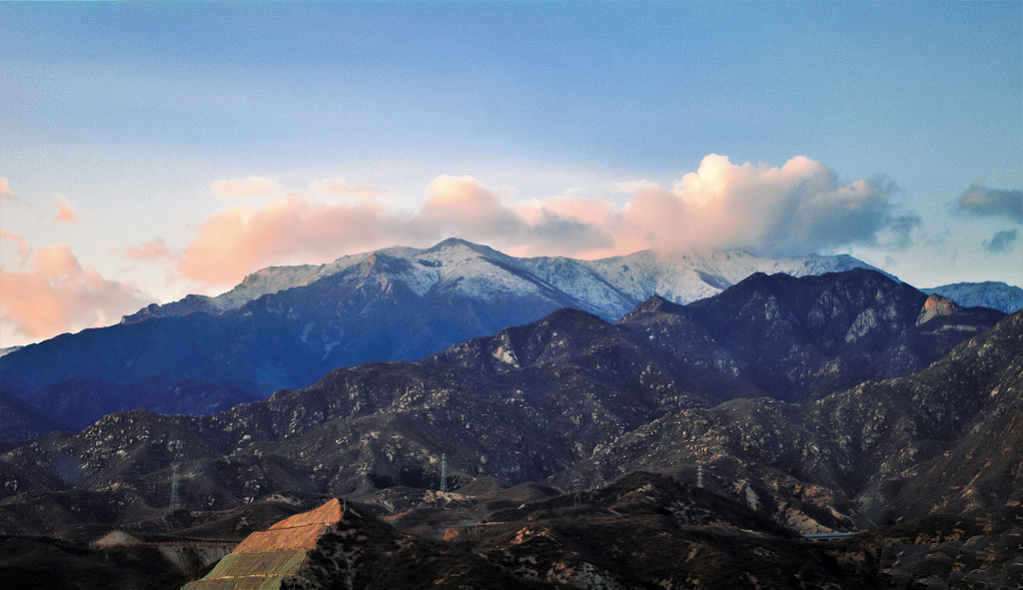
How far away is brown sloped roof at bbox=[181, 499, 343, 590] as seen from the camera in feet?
474

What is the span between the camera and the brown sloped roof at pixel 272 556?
145 meters

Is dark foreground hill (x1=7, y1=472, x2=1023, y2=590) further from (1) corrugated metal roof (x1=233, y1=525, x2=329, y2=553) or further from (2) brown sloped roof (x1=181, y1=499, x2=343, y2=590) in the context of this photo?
(1) corrugated metal roof (x1=233, y1=525, x2=329, y2=553)

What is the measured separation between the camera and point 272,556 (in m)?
151

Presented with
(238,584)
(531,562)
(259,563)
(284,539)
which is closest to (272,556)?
(259,563)

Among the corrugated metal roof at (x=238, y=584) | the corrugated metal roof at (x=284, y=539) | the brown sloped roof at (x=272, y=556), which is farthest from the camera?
the corrugated metal roof at (x=284, y=539)

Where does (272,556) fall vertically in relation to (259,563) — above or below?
above

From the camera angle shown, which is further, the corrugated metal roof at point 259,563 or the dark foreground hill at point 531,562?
the corrugated metal roof at point 259,563

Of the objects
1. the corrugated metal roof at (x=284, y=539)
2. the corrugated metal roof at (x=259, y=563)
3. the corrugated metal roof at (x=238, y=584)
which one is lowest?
the corrugated metal roof at (x=238, y=584)

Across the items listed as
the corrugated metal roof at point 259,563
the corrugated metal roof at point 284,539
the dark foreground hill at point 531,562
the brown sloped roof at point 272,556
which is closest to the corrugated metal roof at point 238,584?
the brown sloped roof at point 272,556

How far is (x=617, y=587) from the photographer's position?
490 feet

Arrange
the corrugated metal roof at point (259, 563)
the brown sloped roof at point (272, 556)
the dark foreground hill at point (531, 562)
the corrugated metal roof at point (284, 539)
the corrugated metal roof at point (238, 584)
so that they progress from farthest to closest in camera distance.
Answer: the corrugated metal roof at point (284, 539) → the corrugated metal roof at point (259, 563) → the dark foreground hill at point (531, 562) → the brown sloped roof at point (272, 556) → the corrugated metal roof at point (238, 584)

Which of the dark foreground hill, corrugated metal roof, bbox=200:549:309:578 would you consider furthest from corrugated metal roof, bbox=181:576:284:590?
the dark foreground hill

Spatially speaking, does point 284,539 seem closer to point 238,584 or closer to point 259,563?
point 259,563

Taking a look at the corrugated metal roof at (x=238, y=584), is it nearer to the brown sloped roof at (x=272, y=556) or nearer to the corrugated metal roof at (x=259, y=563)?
the brown sloped roof at (x=272, y=556)
